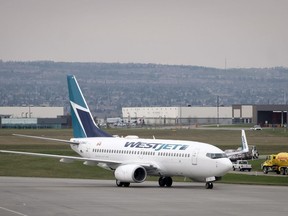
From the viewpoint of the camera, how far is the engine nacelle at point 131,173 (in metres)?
64.5

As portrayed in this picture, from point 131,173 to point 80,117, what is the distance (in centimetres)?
987

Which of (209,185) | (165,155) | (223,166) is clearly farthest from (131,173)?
(223,166)

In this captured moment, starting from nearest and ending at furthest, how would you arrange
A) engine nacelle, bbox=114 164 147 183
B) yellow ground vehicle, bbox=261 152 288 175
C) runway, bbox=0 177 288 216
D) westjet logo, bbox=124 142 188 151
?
runway, bbox=0 177 288 216 < engine nacelle, bbox=114 164 147 183 < westjet logo, bbox=124 142 188 151 < yellow ground vehicle, bbox=261 152 288 175

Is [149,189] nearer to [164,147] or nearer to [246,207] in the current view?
[164,147]

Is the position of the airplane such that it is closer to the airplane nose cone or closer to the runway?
the airplane nose cone

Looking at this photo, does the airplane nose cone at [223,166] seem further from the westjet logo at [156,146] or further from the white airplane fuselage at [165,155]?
the westjet logo at [156,146]

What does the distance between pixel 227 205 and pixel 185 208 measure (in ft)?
10.4

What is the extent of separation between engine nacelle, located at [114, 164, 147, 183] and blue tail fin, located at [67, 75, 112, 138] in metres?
7.38

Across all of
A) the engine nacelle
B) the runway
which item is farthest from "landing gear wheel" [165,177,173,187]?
the engine nacelle

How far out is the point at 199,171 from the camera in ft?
208

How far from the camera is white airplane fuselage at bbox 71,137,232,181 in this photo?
62.9 meters

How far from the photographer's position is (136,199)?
53.7 m

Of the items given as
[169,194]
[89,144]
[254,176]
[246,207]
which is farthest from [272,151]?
[246,207]

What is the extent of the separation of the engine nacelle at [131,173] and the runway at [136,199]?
75 cm
